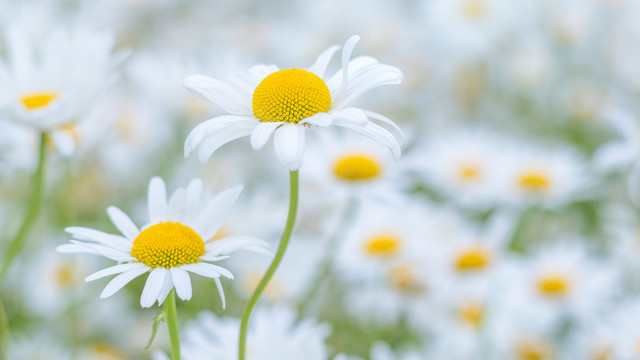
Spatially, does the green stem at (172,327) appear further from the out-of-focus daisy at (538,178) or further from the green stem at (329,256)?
the out-of-focus daisy at (538,178)

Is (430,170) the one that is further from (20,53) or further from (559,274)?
(20,53)

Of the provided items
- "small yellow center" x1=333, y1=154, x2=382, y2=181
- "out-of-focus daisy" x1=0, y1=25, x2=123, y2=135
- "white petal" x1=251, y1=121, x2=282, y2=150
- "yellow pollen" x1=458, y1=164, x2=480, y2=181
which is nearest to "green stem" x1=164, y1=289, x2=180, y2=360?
"white petal" x1=251, y1=121, x2=282, y2=150

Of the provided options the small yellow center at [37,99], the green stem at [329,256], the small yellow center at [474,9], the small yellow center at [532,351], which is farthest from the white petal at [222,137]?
the small yellow center at [474,9]

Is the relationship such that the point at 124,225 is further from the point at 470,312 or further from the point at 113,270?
the point at 470,312

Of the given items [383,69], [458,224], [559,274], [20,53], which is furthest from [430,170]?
[383,69]

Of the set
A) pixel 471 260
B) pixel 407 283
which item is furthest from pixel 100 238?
pixel 471 260

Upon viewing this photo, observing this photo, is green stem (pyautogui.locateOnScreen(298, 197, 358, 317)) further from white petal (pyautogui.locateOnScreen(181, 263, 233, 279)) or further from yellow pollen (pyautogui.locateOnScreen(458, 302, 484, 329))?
white petal (pyautogui.locateOnScreen(181, 263, 233, 279))
